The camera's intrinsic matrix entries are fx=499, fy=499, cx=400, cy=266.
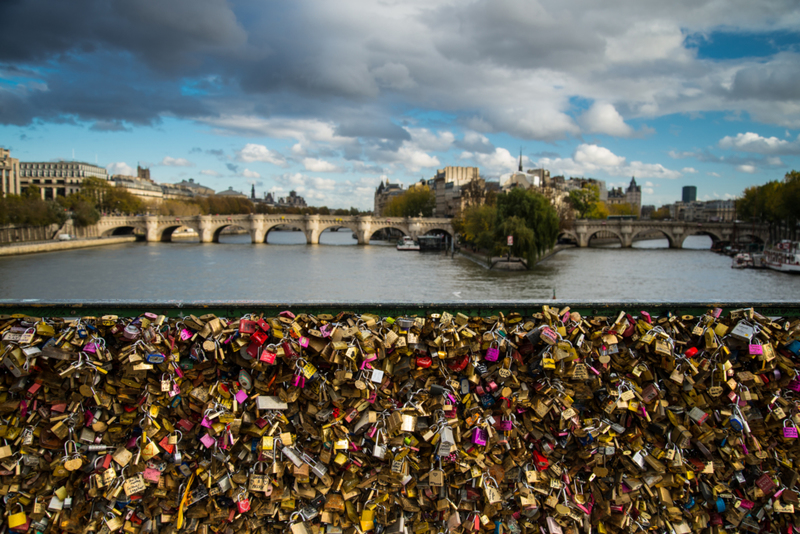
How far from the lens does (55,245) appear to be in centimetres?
3997

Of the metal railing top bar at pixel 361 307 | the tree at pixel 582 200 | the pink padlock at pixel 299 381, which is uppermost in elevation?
the tree at pixel 582 200

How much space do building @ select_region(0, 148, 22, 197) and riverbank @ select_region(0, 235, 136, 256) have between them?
107 feet

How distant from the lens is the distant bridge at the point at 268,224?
53.4 m

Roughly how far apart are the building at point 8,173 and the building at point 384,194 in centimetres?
6598

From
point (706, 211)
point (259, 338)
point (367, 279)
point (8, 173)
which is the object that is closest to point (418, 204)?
point (367, 279)

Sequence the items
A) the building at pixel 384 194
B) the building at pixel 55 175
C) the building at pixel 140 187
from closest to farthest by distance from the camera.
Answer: the building at pixel 55 175, the building at pixel 140 187, the building at pixel 384 194

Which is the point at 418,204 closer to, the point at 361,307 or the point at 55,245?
the point at 55,245

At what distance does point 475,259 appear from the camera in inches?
1350

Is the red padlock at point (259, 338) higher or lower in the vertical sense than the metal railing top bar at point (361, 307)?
lower

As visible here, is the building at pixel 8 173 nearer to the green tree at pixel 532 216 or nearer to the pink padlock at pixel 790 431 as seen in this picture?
the green tree at pixel 532 216

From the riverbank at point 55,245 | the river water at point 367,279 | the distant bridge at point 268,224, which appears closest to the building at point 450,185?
the distant bridge at point 268,224

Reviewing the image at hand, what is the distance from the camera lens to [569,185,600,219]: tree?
206 ft

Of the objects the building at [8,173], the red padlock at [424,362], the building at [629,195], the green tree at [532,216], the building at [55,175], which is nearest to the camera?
the red padlock at [424,362]

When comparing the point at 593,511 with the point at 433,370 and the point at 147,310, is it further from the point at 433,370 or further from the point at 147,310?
the point at 147,310
